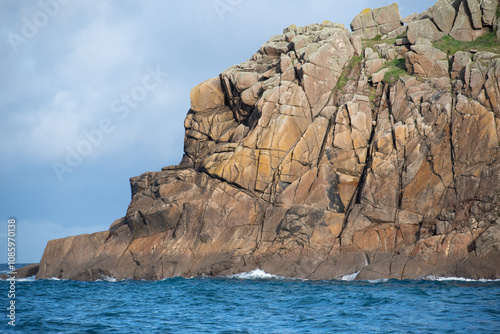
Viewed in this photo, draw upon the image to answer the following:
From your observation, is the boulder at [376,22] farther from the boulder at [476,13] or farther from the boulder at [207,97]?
the boulder at [207,97]

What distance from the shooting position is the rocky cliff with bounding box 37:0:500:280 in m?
40.0

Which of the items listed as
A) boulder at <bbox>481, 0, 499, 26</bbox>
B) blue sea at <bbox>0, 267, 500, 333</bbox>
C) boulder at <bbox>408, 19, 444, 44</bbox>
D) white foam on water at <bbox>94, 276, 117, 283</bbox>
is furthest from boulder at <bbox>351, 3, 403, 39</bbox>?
white foam on water at <bbox>94, 276, 117, 283</bbox>

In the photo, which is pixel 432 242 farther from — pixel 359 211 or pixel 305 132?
pixel 305 132

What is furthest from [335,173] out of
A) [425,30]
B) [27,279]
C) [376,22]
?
[27,279]

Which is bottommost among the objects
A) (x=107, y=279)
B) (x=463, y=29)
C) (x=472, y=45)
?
(x=107, y=279)

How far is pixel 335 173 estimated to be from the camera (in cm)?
4547

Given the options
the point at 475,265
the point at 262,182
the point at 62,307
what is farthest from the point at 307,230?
the point at 62,307

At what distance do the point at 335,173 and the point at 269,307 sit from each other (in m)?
20.0

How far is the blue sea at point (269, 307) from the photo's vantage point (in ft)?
76.1

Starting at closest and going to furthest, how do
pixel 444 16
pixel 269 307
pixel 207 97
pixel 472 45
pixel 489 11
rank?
pixel 269 307 < pixel 472 45 < pixel 489 11 < pixel 444 16 < pixel 207 97

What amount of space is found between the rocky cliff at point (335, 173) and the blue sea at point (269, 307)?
144 inches

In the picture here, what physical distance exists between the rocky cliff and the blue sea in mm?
3649

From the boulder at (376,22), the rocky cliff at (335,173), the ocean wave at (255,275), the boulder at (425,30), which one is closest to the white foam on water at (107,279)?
the rocky cliff at (335,173)

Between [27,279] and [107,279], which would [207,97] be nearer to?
[107,279]
